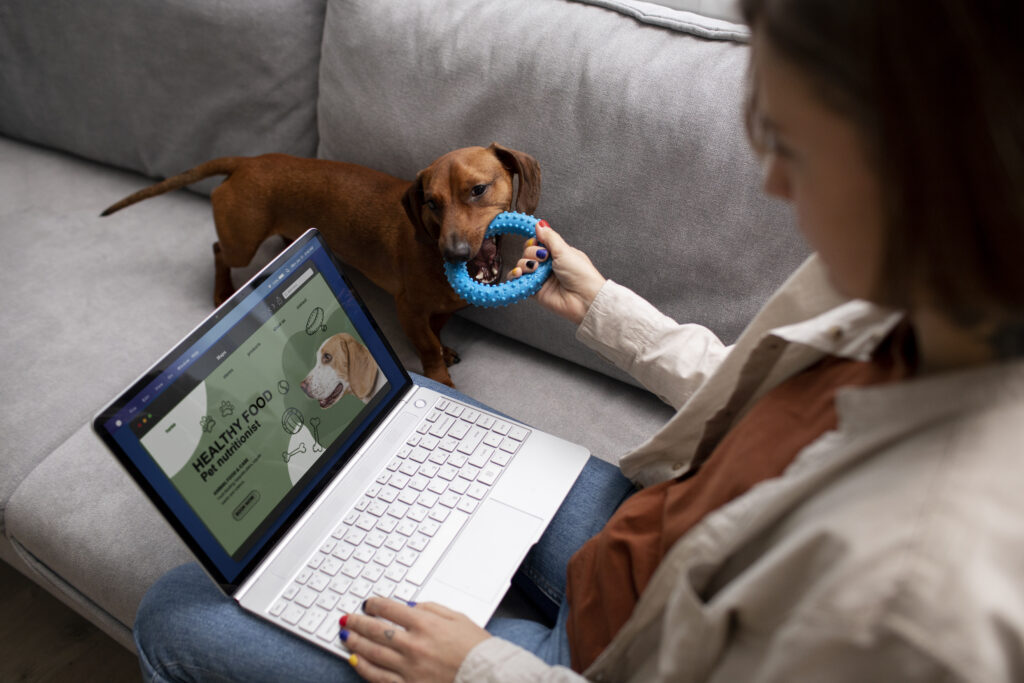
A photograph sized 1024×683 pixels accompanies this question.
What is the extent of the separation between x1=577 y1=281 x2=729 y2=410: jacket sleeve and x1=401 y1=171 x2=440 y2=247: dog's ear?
62 centimetres

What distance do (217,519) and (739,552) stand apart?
69 centimetres

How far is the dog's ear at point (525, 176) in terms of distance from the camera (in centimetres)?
144

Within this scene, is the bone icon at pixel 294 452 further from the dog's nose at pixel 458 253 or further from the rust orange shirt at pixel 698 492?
the dog's nose at pixel 458 253

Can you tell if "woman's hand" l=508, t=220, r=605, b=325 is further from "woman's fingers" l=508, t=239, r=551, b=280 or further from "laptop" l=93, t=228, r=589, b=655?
"laptop" l=93, t=228, r=589, b=655

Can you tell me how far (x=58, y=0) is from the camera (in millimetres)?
Answer: 2014

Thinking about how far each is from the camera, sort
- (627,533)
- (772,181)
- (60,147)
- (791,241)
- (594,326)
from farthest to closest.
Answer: (60,147), (791,241), (594,326), (627,533), (772,181)

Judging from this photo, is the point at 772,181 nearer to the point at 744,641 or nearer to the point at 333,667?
the point at 744,641

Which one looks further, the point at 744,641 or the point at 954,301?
the point at 744,641

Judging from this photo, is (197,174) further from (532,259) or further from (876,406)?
(876,406)

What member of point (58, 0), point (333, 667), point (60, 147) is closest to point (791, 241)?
point (333, 667)

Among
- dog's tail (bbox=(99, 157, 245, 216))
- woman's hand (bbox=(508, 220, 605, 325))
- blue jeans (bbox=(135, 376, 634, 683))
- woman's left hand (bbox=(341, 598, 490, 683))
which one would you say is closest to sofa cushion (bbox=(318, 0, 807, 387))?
woman's hand (bbox=(508, 220, 605, 325))

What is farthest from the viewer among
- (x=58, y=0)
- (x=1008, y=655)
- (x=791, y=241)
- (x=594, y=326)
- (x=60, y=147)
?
(x=60, y=147)

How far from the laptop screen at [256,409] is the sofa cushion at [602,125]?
562 mm

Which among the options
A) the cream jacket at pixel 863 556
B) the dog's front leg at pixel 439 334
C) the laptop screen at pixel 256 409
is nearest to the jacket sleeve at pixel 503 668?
the cream jacket at pixel 863 556
